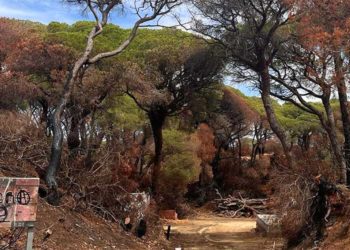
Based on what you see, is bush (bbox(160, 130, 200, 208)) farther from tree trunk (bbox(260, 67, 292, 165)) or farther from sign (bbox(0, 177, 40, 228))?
sign (bbox(0, 177, 40, 228))

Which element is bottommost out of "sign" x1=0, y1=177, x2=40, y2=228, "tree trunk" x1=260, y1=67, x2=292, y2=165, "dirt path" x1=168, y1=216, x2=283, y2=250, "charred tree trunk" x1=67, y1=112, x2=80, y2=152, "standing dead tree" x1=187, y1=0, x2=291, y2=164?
"dirt path" x1=168, y1=216, x2=283, y2=250

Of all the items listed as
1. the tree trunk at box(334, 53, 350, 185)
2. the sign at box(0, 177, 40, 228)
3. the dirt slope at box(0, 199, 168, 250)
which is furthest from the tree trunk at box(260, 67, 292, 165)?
the sign at box(0, 177, 40, 228)

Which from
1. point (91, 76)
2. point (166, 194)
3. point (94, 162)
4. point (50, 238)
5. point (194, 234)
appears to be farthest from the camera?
point (166, 194)

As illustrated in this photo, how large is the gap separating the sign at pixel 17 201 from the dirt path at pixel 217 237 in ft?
29.5

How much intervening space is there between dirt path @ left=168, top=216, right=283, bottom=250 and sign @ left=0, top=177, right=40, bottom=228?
9.00 m

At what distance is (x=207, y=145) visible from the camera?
29734 mm

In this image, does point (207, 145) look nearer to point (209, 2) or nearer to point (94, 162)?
point (209, 2)

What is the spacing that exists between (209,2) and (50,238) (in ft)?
33.8

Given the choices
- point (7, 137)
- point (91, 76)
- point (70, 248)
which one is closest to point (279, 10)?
point (91, 76)

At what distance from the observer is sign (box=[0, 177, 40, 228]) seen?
5238 millimetres

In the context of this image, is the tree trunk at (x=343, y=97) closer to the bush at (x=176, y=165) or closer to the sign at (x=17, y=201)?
the sign at (x=17, y=201)

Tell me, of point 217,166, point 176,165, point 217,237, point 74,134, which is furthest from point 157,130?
point 217,166

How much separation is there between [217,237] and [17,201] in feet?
41.6

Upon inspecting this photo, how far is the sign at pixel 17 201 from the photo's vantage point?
524 cm
